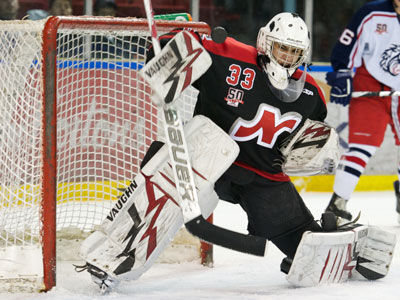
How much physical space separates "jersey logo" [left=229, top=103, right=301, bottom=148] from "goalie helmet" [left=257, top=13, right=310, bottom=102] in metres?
0.06

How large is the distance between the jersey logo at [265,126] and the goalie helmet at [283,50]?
6cm

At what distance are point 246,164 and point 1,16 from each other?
2.52 m

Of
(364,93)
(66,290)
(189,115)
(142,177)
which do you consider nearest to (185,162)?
(142,177)

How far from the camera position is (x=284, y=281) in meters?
3.18

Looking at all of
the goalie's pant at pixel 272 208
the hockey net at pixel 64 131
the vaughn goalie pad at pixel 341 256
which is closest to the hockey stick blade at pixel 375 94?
the hockey net at pixel 64 131

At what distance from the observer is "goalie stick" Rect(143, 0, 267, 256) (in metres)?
2.61

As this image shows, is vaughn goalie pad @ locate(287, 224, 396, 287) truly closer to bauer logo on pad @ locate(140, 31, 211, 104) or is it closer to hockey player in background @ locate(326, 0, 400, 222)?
bauer logo on pad @ locate(140, 31, 211, 104)

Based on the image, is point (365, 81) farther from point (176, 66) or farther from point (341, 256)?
point (176, 66)

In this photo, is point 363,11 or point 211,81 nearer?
point 211,81

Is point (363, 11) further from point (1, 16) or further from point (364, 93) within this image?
point (1, 16)

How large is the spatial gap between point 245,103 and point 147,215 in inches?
19.0

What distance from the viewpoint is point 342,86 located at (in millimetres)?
4281

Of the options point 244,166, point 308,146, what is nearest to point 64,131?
point 244,166

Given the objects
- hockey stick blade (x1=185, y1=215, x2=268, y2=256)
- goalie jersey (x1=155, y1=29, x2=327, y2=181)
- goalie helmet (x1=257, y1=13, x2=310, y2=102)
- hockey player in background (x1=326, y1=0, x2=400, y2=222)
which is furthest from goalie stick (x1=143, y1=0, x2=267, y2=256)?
hockey player in background (x1=326, y1=0, x2=400, y2=222)
